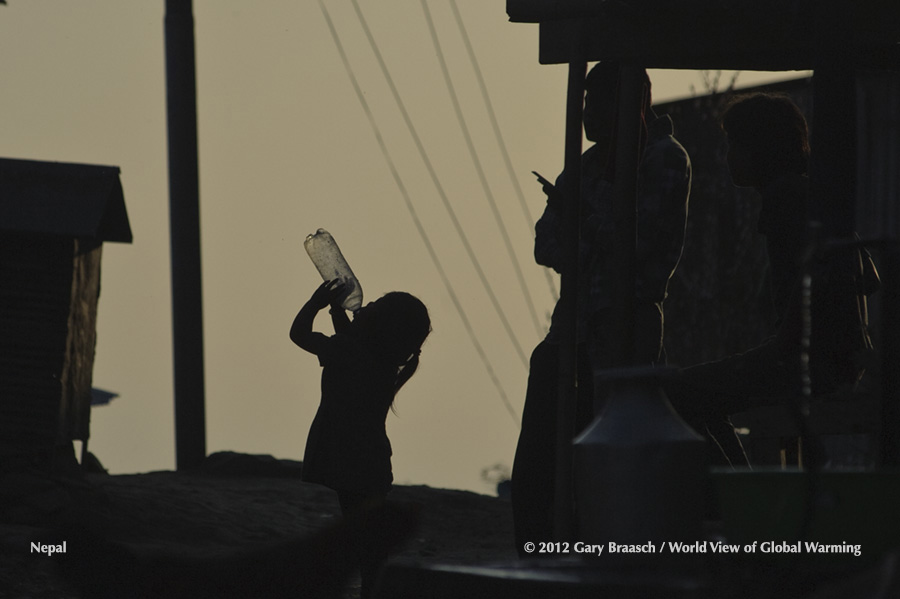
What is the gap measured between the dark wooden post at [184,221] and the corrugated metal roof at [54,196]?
0.68 metres

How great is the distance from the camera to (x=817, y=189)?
13.1 feet

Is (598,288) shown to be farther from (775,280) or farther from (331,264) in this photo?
(331,264)

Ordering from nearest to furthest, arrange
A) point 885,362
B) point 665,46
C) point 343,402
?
point 885,362
point 665,46
point 343,402

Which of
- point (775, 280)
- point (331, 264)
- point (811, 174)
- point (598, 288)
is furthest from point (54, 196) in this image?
point (811, 174)

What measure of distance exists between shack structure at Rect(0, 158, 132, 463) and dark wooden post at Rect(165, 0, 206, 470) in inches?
33.5

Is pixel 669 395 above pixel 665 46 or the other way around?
the other way around

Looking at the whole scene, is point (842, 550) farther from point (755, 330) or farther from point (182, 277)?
point (755, 330)

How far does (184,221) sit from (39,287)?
175 centimetres

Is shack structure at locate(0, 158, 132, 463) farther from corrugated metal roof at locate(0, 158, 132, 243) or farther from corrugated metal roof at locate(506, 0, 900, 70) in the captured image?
corrugated metal roof at locate(506, 0, 900, 70)

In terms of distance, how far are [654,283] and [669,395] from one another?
2.22 ft

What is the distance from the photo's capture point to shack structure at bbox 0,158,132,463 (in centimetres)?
1329

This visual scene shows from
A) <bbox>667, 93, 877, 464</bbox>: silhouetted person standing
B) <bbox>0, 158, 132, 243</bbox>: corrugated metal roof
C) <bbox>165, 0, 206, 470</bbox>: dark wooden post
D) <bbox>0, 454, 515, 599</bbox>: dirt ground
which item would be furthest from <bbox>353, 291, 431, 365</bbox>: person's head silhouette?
<bbox>165, 0, 206, 470</bbox>: dark wooden post

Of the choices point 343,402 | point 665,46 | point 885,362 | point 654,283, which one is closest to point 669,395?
point 654,283

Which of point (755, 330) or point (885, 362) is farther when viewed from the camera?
point (755, 330)
